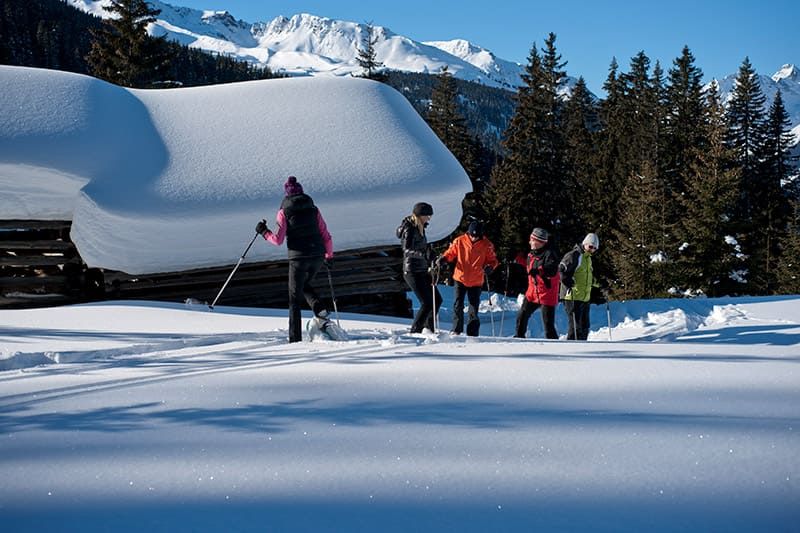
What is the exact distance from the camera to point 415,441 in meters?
2.70

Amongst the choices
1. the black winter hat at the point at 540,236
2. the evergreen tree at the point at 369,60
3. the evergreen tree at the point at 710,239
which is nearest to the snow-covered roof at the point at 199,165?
the black winter hat at the point at 540,236

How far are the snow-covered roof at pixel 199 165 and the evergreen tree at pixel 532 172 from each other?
20203 millimetres

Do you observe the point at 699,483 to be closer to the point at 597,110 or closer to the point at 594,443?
the point at 594,443

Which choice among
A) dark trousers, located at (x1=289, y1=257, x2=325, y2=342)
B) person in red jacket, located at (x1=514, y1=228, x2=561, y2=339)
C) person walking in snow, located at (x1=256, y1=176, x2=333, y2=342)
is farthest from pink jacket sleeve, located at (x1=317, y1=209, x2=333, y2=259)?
person in red jacket, located at (x1=514, y1=228, x2=561, y2=339)

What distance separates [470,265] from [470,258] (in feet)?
0.34

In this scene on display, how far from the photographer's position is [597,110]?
47.0 m

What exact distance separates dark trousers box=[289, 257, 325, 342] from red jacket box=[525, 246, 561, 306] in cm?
317

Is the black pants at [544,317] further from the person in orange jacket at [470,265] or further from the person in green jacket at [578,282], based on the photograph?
the person in orange jacket at [470,265]

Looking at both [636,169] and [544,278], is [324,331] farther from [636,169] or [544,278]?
[636,169]

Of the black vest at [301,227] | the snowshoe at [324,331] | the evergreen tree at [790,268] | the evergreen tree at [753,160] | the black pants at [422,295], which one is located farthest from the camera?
the evergreen tree at [753,160]

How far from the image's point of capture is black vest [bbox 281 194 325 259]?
618cm

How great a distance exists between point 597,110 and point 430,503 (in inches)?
1953

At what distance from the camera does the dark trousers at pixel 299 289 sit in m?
6.26

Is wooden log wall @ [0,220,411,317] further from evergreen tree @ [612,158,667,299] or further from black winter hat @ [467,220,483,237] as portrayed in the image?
evergreen tree @ [612,158,667,299]
